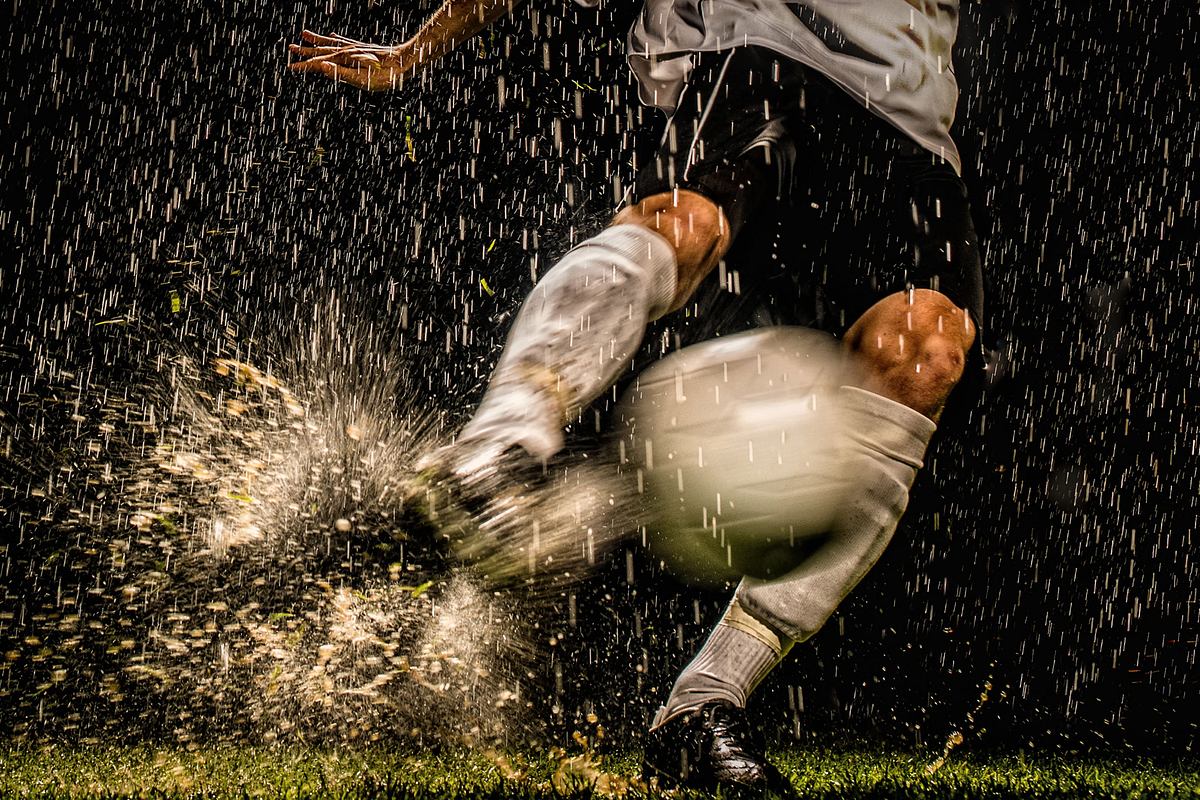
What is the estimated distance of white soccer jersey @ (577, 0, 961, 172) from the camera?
187 cm

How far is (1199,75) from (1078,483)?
4.75 feet

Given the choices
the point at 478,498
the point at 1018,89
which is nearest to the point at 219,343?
the point at 478,498

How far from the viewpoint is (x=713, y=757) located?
1.62 meters

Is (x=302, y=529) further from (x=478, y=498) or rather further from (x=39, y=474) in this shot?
(x=478, y=498)

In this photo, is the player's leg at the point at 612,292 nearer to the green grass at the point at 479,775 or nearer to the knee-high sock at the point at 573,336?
the knee-high sock at the point at 573,336

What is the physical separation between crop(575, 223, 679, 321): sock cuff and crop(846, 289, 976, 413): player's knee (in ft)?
1.51

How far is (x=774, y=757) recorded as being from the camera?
2877 mm

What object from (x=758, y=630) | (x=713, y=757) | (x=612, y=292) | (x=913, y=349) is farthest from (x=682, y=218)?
(x=713, y=757)

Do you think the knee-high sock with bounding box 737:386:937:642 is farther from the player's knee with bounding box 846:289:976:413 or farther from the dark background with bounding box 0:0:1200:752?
the dark background with bounding box 0:0:1200:752

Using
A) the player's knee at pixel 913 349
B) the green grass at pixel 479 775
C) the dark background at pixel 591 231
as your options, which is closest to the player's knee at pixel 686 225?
the player's knee at pixel 913 349

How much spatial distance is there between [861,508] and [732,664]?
396 millimetres

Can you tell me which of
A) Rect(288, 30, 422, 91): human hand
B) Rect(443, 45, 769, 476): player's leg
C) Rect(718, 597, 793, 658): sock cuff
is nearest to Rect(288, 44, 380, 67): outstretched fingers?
Rect(288, 30, 422, 91): human hand

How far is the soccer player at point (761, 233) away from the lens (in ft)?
4.60

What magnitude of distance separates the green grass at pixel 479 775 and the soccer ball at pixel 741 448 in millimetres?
453
